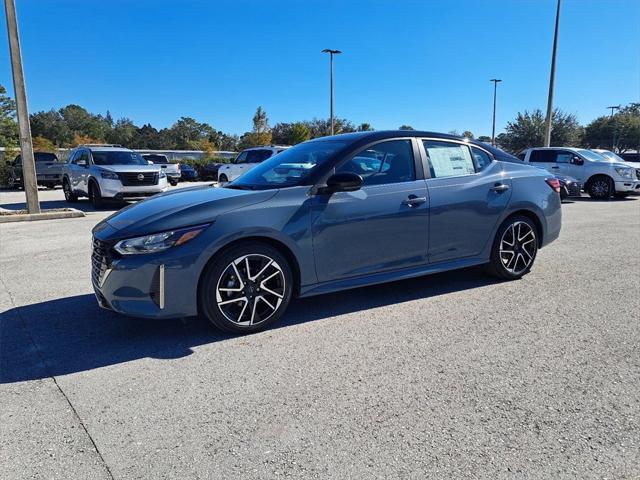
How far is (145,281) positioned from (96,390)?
84 cm

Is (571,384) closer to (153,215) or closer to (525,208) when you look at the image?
(525,208)

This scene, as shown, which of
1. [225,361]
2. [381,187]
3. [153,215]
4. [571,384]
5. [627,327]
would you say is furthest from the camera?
[381,187]

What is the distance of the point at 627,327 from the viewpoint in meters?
4.12

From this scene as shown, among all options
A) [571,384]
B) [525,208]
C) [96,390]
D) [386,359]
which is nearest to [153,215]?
[96,390]

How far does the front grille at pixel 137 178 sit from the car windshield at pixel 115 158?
2.86 feet

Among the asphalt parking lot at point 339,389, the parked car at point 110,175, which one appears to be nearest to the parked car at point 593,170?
the parked car at point 110,175

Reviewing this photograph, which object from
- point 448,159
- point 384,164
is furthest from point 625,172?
point 384,164

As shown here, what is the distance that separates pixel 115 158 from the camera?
48.0 ft

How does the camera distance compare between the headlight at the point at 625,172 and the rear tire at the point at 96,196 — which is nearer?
the rear tire at the point at 96,196

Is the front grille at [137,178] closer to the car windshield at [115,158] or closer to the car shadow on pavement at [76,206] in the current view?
the car windshield at [115,158]

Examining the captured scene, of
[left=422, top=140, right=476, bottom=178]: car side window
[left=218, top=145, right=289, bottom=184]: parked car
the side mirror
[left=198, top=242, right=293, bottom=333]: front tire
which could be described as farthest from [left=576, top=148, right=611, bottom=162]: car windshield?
[left=198, top=242, right=293, bottom=333]: front tire

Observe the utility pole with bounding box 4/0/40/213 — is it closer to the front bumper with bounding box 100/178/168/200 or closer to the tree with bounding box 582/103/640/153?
the front bumper with bounding box 100/178/168/200

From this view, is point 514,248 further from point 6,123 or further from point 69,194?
point 6,123

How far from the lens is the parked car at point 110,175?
13531 mm
